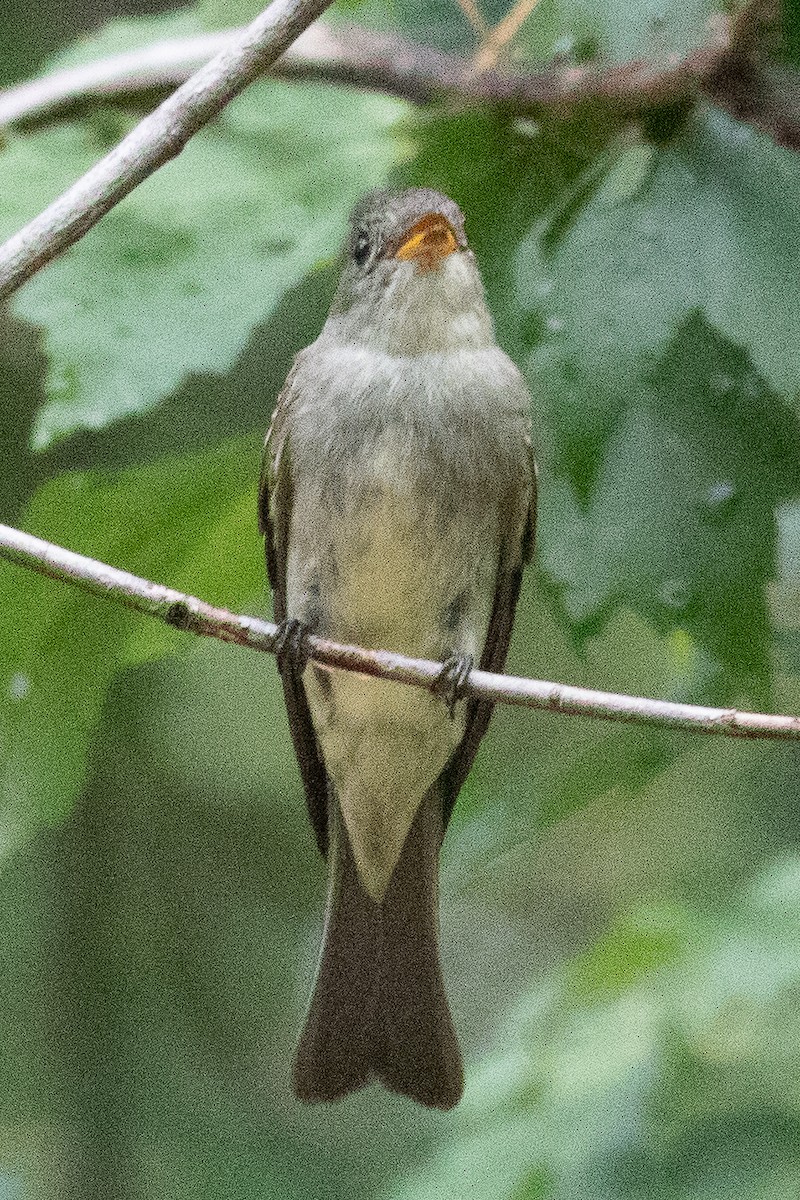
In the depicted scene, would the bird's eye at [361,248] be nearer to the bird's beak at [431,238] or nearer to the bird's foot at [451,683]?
the bird's beak at [431,238]

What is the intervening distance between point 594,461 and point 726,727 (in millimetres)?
561

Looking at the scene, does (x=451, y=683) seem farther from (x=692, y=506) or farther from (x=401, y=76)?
(x=401, y=76)

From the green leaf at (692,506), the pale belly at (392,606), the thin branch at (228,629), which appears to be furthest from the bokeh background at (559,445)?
the thin branch at (228,629)

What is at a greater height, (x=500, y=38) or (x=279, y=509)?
(x=500, y=38)

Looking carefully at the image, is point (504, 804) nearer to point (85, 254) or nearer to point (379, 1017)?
point (379, 1017)

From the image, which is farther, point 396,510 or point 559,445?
point 396,510

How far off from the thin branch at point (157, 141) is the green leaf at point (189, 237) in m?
0.35

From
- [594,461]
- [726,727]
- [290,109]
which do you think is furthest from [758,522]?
[290,109]

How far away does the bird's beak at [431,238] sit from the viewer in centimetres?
182

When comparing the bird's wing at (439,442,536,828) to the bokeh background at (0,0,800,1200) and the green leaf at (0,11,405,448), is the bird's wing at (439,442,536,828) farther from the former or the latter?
the green leaf at (0,11,405,448)

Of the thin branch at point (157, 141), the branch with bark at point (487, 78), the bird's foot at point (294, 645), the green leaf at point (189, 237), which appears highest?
the thin branch at point (157, 141)

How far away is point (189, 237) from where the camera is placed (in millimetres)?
1812

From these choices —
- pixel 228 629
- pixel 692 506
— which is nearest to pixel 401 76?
pixel 692 506

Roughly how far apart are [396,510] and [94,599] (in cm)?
38
